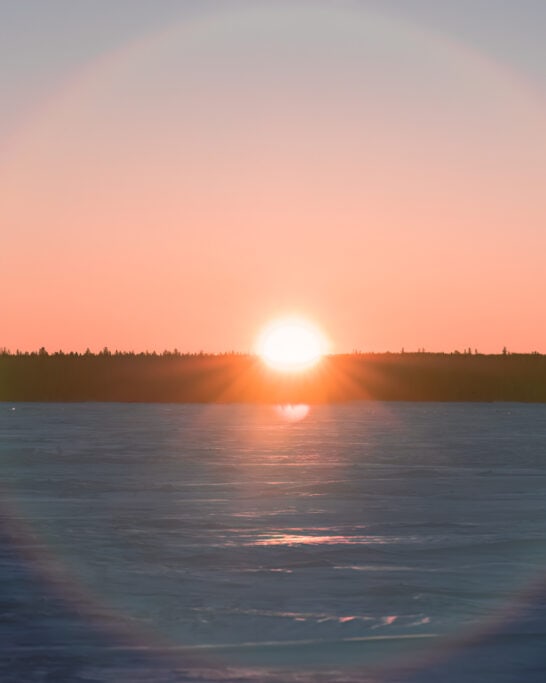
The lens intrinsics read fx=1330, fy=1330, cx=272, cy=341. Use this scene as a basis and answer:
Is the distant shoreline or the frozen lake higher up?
the distant shoreline

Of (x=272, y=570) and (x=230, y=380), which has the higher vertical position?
(x=230, y=380)

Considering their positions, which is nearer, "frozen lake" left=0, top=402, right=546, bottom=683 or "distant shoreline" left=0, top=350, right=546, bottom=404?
"frozen lake" left=0, top=402, right=546, bottom=683

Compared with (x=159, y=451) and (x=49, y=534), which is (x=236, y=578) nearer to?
(x=49, y=534)

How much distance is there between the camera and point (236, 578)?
45.0 ft

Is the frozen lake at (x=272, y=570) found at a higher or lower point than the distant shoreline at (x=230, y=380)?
lower

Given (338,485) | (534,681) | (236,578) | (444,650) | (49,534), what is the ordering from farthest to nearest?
1. (338,485)
2. (49,534)
3. (236,578)
4. (444,650)
5. (534,681)

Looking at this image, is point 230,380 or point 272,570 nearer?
point 272,570

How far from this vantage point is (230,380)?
109562mm

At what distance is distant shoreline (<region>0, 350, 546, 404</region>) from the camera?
96438mm

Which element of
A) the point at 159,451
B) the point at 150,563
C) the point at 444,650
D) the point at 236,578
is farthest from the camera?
the point at 159,451

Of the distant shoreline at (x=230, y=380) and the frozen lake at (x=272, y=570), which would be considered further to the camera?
the distant shoreline at (x=230, y=380)

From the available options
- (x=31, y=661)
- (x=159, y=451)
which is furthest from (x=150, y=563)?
(x=159, y=451)

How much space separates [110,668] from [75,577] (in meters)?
4.33

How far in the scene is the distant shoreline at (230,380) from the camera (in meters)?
96.4
